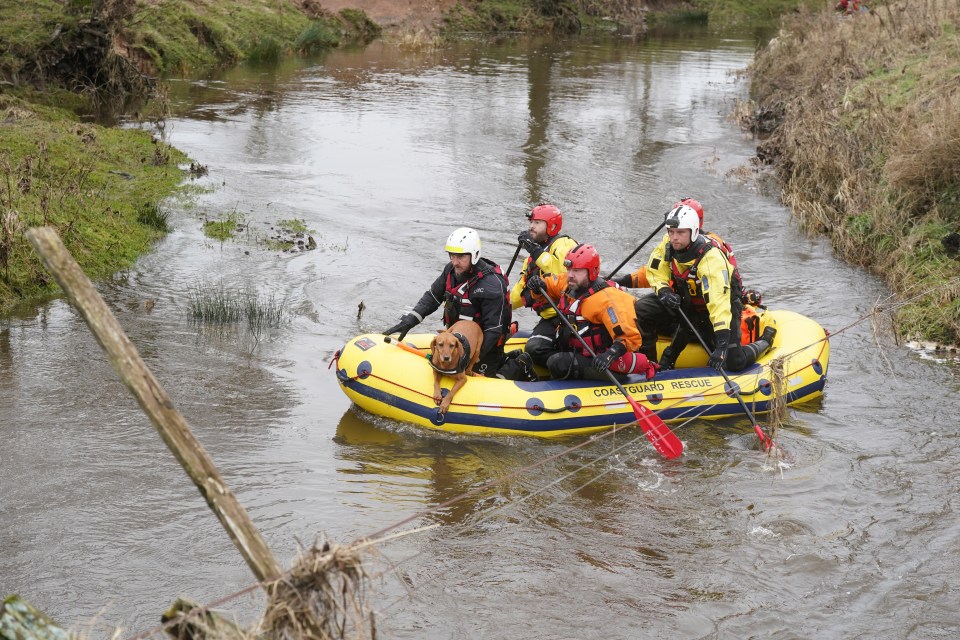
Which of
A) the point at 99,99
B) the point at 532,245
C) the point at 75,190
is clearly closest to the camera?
the point at 532,245

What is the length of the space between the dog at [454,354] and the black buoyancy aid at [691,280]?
1.80m

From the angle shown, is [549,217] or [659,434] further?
[549,217]

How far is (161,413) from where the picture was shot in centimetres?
357

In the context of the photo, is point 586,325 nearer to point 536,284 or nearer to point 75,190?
point 536,284

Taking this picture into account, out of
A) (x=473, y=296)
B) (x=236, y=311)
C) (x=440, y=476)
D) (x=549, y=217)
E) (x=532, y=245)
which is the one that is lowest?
(x=440, y=476)

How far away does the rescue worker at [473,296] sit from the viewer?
8.21m

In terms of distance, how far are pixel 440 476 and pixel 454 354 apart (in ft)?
3.25

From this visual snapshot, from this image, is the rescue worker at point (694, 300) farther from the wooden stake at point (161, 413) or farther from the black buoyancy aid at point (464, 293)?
the wooden stake at point (161, 413)

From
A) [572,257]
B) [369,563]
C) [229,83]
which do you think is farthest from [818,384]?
[229,83]

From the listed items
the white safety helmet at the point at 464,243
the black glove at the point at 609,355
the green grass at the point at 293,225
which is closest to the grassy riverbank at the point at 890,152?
the black glove at the point at 609,355

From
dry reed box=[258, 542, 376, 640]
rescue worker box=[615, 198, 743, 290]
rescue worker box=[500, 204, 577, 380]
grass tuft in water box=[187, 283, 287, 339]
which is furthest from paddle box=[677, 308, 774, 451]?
dry reed box=[258, 542, 376, 640]

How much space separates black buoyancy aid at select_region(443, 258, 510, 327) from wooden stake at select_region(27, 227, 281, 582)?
194 inches

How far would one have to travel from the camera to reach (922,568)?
21.1 ft

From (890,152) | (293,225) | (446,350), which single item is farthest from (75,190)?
(890,152)
